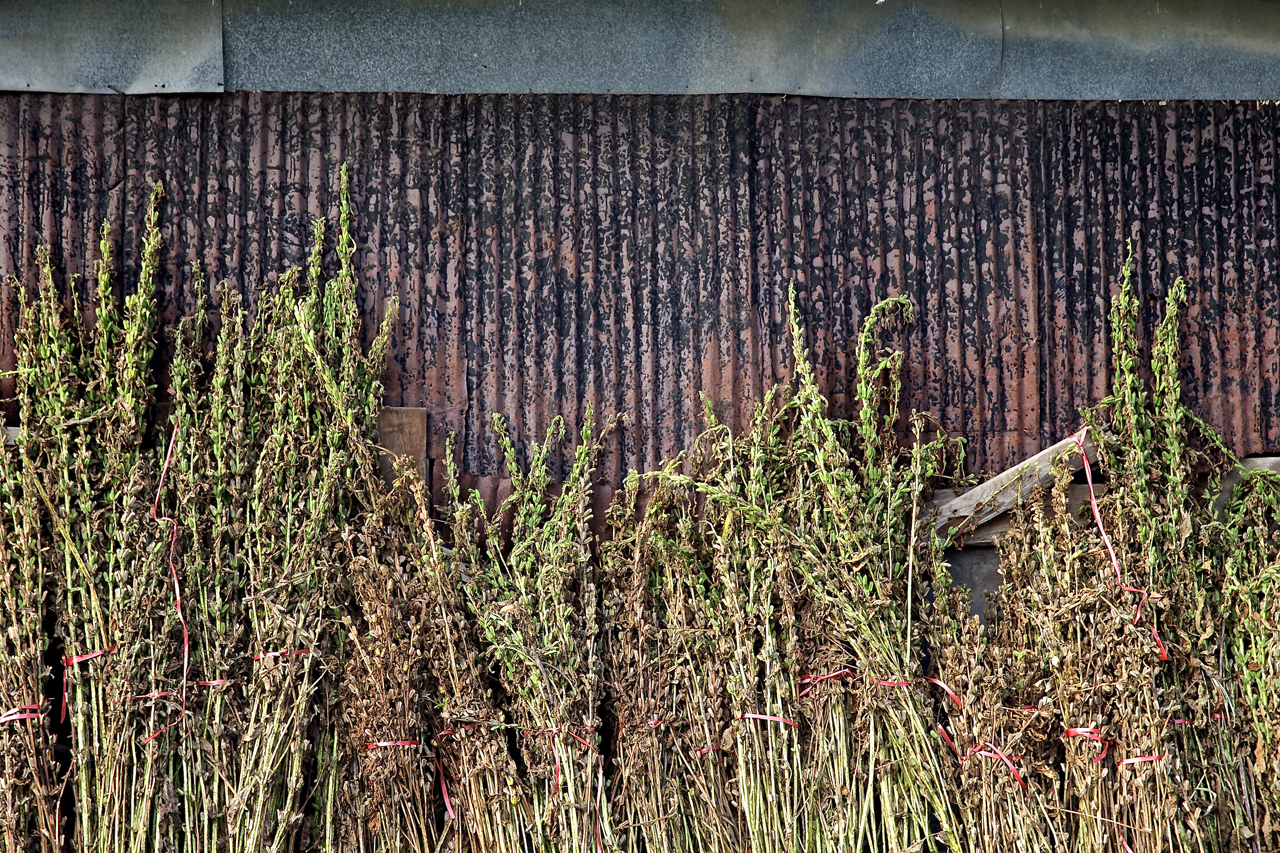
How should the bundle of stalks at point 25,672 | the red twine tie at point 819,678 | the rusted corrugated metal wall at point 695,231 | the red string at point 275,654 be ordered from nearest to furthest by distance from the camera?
→ the bundle of stalks at point 25,672 < the red string at point 275,654 < the red twine tie at point 819,678 < the rusted corrugated metal wall at point 695,231

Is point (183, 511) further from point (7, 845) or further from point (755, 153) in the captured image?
point (755, 153)

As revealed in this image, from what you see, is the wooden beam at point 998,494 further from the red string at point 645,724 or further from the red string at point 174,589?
the red string at point 174,589

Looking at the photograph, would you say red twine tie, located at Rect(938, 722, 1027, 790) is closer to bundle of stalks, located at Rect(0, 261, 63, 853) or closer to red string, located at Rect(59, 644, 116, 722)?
red string, located at Rect(59, 644, 116, 722)

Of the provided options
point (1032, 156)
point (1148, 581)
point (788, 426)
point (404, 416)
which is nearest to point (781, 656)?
point (788, 426)

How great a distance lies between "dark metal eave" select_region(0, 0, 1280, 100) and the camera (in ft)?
10.6

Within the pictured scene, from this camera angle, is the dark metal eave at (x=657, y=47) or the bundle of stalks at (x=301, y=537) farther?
the dark metal eave at (x=657, y=47)

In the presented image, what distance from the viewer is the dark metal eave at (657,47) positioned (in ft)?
10.6

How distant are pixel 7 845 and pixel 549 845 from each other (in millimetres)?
1618

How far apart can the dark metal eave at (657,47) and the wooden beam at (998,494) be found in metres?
1.40

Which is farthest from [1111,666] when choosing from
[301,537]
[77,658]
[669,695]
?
[77,658]

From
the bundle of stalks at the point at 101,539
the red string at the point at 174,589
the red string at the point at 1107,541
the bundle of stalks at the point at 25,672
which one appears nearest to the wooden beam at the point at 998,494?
the red string at the point at 1107,541

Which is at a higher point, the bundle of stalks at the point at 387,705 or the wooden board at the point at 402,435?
the wooden board at the point at 402,435

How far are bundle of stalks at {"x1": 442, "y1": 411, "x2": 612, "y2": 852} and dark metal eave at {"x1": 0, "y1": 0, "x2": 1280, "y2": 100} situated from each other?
1533 mm

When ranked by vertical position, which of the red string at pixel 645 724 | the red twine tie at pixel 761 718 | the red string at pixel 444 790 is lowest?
the red string at pixel 444 790
